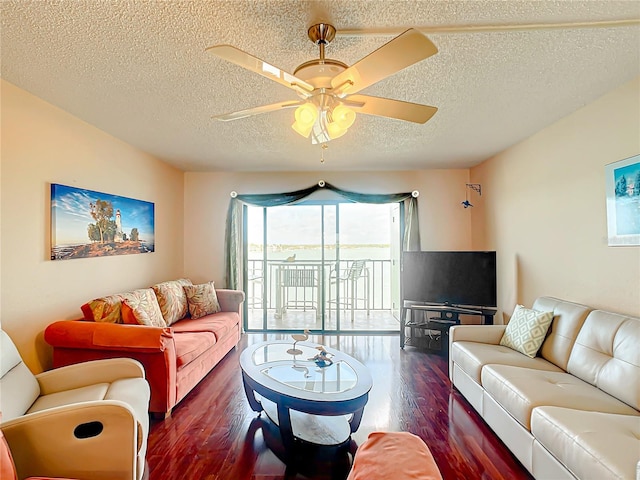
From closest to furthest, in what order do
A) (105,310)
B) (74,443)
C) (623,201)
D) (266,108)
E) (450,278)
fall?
1. (74,443)
2. (266,108)
3. (623,201)
4. (105,310)
5. (450,278)

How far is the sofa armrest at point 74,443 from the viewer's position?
148 cm

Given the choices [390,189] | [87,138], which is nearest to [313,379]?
[87,138]

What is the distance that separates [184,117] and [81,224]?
1.31 m

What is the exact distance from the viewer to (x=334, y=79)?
1573 mm

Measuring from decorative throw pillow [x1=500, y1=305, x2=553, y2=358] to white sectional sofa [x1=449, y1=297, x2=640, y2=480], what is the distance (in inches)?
2.0

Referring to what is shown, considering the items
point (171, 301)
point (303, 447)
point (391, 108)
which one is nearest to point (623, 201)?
point (391, 108)

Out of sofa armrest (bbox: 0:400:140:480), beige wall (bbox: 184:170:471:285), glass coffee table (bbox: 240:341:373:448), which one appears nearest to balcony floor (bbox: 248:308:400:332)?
beige wall (bbox: 184:170:471:285)

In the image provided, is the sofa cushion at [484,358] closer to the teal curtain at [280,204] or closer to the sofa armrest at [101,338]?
the teal curtain at [280,204]

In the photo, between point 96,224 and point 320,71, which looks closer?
point 320,71

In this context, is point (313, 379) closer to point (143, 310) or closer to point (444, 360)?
point (143, 310)

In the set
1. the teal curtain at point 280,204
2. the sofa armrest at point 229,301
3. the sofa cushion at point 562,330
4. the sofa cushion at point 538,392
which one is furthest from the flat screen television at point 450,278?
the sofa armrest at point 229,301

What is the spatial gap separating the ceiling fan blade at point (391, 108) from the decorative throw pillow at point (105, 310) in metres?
2.52

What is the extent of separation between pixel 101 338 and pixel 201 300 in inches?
61.6

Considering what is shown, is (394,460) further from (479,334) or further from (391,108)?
(479,334)
